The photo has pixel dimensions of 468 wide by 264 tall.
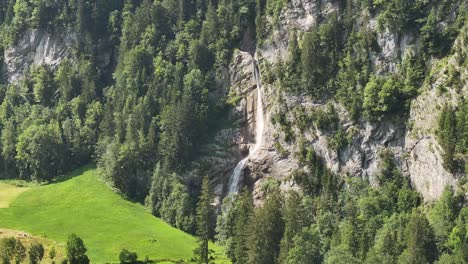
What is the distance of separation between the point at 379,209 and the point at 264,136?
4473cm

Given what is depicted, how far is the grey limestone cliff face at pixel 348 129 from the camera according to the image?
443 ft

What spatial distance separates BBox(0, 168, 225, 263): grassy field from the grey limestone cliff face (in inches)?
1046

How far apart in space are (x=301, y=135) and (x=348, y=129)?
1307 cm

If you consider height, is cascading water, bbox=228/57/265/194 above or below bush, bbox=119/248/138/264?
above

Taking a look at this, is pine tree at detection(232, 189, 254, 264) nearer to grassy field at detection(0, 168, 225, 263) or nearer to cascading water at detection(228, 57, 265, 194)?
grassy field at detection(0, 168, 225, 263)

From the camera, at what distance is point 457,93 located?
13238 cm

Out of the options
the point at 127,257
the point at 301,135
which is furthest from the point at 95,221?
the point at 301,135

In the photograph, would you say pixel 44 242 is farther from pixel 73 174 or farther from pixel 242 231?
pixel 73 174

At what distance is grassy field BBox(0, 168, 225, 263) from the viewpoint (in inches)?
5546

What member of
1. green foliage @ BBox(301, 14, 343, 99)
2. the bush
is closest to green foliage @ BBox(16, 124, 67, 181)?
the bush

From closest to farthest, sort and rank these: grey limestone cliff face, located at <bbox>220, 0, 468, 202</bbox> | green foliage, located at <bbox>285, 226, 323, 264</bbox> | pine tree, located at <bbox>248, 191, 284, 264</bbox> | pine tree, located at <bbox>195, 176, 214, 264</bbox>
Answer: green foliage, located at <bbox>285, 226, 323, 264</bbox>, pine tree, located at <bbox>248, 191, 284, 264</bbox>, pine tree, located at <bbox>195, 176, 214, 264</bbox>, grey limestone cliff face, located at <bbox>220, 0, 468, 202</bbox>

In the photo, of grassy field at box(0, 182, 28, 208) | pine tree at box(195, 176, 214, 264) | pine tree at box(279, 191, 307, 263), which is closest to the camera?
pine tree at box(279, 191, 307, 263)

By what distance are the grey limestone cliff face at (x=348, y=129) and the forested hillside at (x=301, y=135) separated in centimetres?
32

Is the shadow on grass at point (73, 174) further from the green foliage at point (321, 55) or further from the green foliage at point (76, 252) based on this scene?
the green foliage at point (321, 55)
